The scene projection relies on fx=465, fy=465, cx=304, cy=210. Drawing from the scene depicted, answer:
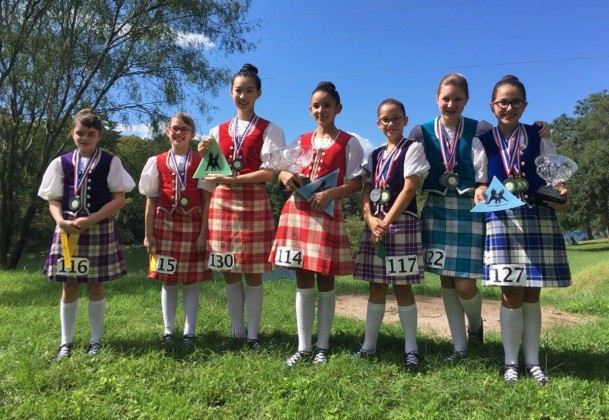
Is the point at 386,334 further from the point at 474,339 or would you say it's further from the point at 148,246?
the point at 148,246

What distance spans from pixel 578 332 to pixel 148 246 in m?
4.32

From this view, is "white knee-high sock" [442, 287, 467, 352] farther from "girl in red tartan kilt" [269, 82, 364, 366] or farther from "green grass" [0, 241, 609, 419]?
"girl in red tartan kilt" [269, 82, 364, 366]

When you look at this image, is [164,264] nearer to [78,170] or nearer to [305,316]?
[78,170]

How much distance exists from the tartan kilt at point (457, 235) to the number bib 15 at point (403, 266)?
0.18 m

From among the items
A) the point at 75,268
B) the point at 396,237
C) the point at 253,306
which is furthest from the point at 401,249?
the point at 75,268

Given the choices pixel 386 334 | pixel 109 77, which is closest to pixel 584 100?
pixel 109 77

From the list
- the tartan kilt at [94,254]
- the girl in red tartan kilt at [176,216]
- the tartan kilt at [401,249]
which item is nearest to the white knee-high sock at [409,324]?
the tartan kilt at [401,249]

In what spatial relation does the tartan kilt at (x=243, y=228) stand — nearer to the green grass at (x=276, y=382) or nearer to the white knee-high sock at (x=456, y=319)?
the green grass at (x=276, y=382)

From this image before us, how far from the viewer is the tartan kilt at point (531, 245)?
3.10 meters

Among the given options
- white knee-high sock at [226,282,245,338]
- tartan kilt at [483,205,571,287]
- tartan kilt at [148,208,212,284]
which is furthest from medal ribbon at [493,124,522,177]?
tartan kilt at [148,208,212,284]

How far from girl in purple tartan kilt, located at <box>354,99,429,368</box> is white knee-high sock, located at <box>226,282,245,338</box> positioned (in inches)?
42.7

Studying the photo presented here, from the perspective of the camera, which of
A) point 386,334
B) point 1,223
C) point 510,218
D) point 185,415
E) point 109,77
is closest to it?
point 185,415

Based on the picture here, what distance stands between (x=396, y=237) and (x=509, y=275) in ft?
2.59

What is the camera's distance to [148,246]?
3941 millimetres
